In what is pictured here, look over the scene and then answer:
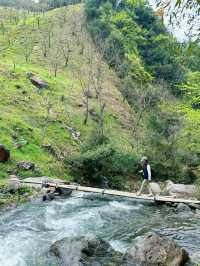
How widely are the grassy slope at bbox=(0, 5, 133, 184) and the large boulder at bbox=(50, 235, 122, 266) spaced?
13805 mm

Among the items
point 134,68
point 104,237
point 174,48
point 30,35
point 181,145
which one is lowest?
point 104,237

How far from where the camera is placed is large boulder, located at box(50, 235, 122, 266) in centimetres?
1430

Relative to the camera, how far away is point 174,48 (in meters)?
7.69

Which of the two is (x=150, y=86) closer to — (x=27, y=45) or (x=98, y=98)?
(x=98, y=98)

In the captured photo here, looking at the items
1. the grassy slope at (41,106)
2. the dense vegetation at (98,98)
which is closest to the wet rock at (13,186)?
the grassy slope at (41,106)

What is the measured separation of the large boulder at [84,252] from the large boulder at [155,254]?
2.00ft

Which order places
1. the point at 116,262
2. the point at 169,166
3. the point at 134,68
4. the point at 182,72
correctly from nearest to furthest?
the point at 116,262 < the point at 169,166 < the point at 134,68 < the point at 182,72

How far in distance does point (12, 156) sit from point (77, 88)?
103 ft

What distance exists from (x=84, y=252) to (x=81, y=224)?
213 inches

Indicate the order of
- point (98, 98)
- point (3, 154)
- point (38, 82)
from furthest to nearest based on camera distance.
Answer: point (98, 98) → point (38, 82) → point (3, 154)

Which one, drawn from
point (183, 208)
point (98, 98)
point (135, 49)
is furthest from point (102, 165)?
point (135, 49)

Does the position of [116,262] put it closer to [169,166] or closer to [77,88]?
[169,166]

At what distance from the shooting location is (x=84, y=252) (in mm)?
14812

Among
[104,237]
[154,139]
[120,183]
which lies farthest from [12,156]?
[104,237]
